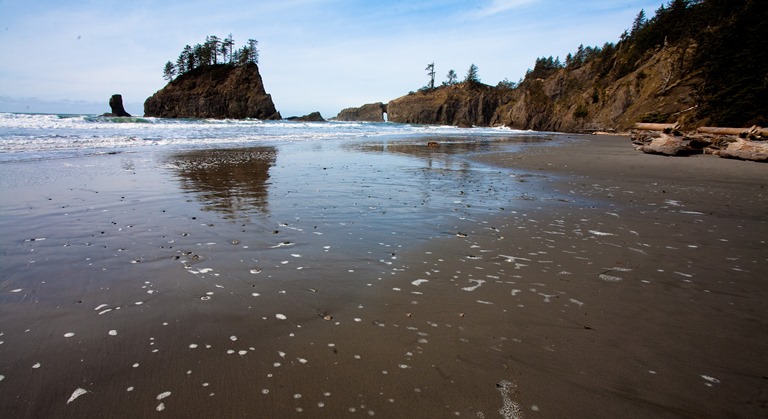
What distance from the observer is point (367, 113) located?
173 metres

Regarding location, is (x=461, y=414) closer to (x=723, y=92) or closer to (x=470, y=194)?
(x=470, y=194)

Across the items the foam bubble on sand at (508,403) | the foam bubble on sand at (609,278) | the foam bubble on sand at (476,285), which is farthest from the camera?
the foam bubble on sand at (609,278)

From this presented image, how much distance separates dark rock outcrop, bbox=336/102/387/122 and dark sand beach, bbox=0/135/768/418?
166 metres

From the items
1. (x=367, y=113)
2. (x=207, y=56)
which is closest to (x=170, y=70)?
(x=207, y=56)

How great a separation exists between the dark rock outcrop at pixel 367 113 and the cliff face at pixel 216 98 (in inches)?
3054

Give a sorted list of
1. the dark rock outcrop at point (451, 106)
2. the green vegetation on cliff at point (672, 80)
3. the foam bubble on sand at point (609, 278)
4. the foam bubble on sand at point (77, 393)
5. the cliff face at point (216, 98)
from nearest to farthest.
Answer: the foam bubble on sand at point (77, 393), the foam bubble on sand at point (609, 278), the green vegetation on cliff at point (672, 80), the cliff face at point (216, 98), the dark rock outcrop at point (451, 106)

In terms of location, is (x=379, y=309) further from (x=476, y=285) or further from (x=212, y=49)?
(x=212, y=49)

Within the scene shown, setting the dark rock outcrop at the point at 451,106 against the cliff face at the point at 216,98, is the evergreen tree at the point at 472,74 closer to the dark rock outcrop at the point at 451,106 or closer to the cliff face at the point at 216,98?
the dark rock outcrop at the point at 451,106

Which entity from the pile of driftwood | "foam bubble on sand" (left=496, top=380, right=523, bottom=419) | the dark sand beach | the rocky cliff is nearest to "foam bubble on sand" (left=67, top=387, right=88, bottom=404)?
the dark sand beach

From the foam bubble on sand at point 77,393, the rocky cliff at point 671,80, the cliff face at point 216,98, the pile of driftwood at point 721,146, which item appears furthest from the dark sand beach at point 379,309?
the cliff face at point 216,98

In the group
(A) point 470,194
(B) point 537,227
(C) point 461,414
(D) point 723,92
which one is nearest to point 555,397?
(C) point 461,414

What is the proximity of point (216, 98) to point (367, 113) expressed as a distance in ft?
288

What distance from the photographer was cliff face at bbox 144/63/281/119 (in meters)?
95.0

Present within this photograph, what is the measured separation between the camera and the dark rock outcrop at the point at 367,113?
168 m
